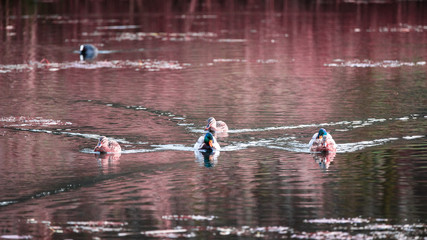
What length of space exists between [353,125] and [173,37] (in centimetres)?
2300

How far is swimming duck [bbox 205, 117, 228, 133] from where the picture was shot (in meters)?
19.0

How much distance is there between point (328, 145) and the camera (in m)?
16.9

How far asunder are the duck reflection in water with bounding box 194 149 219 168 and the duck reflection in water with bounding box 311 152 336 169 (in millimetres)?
1831

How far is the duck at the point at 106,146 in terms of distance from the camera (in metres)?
17.0

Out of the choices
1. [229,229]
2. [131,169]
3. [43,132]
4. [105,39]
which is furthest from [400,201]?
[105,39]

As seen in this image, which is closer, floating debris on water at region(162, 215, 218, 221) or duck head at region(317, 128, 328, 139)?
floating debris on water at region(162, 215, 218, 221)

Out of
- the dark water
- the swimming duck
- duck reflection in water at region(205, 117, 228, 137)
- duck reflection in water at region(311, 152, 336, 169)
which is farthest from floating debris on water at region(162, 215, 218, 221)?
the swimming duck

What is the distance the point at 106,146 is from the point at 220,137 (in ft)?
9.23

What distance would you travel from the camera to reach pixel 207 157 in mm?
16828

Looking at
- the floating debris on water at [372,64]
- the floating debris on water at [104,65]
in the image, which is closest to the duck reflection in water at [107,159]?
the floating debris on water at [104,65]

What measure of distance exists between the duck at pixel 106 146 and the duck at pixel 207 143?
153cm

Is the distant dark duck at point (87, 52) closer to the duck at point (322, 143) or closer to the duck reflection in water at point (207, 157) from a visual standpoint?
the duck reflection in water at point (207, 157)

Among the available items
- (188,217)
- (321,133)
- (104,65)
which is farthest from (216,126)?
(104,65)

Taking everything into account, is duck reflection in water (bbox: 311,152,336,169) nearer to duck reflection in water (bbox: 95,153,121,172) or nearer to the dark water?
the dark water
